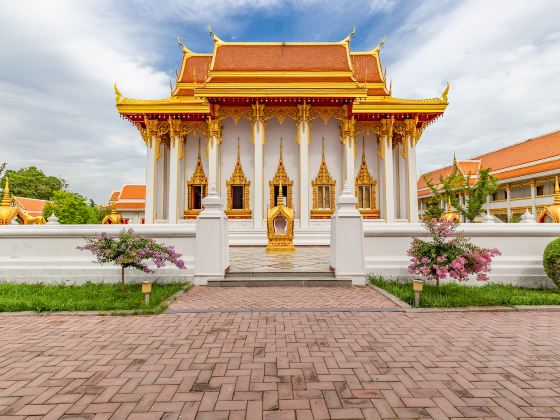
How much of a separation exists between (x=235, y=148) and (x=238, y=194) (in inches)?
88.8

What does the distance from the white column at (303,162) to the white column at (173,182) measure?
5.78m

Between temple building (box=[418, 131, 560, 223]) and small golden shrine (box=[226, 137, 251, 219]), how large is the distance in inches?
685

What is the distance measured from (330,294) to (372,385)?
10.7 feet

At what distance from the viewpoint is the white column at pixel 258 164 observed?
1455 cm

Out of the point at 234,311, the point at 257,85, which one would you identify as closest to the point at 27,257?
the point at 234,311

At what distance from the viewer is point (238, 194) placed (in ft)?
50.7

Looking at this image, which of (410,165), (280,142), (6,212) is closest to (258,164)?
(280,142)

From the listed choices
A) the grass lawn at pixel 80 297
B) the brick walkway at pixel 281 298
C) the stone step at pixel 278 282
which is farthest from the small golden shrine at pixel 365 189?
the grass lawn at pixel 80 297

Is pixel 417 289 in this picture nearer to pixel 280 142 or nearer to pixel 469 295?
pixel 469 295

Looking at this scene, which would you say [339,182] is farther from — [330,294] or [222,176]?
[330,294]

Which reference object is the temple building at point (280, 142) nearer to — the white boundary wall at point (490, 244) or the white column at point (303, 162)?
the white column at point (303, 162)

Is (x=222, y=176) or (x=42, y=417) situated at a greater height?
(x=222, y=176)

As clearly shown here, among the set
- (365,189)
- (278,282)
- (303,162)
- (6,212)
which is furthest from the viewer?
(365,189)

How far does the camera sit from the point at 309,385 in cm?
282
